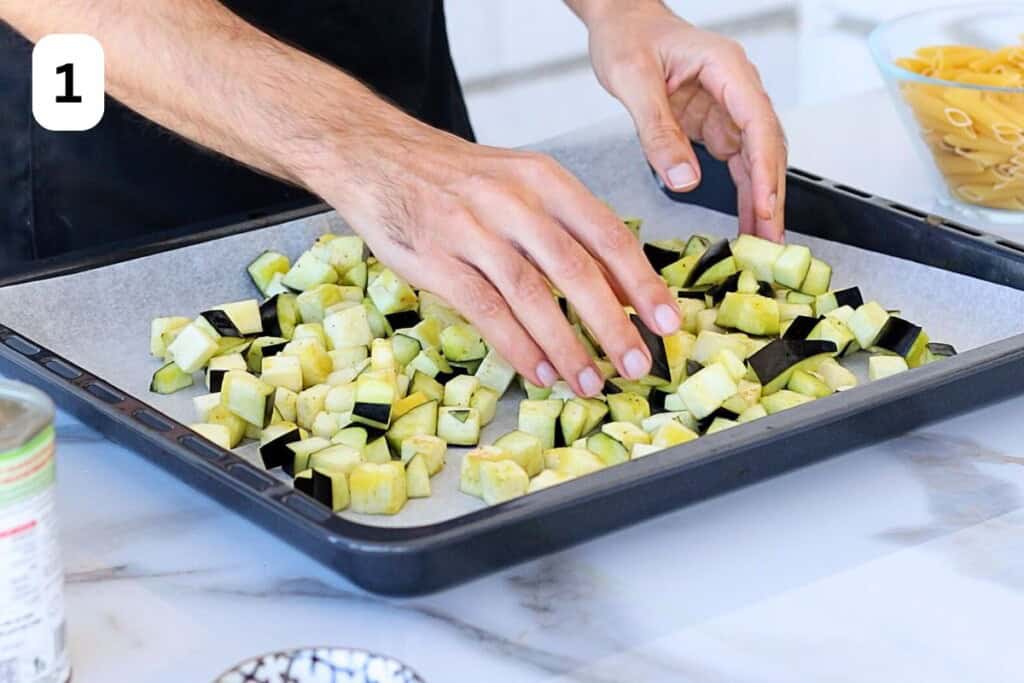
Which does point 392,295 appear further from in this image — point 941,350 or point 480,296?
point 941,350

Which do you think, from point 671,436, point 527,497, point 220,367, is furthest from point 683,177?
point 527,497

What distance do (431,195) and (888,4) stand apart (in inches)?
90.6

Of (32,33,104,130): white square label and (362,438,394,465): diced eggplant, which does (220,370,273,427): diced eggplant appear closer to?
(362,438,394,465): diced eggplant

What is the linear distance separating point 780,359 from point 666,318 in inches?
6.3

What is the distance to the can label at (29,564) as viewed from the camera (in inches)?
35.8

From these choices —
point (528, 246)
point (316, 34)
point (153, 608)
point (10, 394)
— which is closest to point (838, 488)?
point (528, 246)

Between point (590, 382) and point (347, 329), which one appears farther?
point (347, 329)

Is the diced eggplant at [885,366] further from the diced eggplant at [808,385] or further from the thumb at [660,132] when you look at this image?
the thumb at [660,132]

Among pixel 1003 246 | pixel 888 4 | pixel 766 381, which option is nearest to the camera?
pixel 766 381

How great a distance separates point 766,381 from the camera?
1.49 m

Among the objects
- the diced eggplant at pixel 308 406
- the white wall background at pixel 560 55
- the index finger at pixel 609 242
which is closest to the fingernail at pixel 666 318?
the index finger at pixel 609 242

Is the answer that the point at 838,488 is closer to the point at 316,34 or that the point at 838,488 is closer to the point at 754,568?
the point at 754,568

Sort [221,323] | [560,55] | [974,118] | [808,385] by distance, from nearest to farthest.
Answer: [808,385]
[221,323]
[974,118]
[560,55]

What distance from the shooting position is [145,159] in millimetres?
1884
